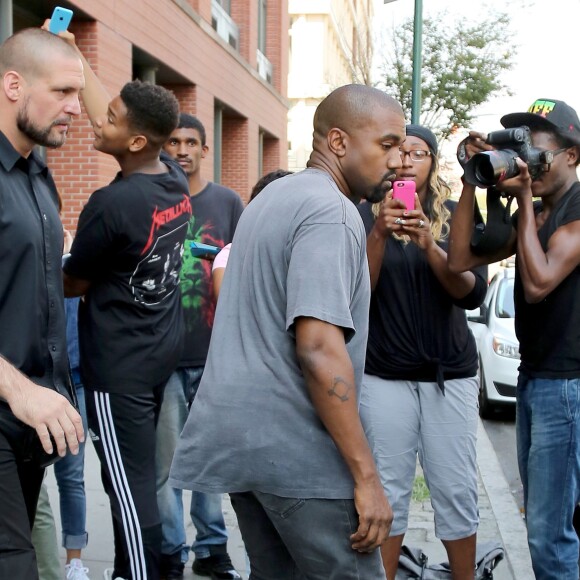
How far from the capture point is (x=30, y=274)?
2.78 meters

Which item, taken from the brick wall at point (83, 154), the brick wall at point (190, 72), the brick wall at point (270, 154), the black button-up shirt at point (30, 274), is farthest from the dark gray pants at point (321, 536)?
the brick wall at point (270, 154)

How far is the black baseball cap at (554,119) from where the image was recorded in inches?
139

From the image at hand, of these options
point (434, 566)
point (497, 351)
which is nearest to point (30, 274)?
point (434, 566)

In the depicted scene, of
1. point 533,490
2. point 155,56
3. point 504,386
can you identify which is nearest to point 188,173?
point 533,490

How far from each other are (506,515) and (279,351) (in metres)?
3.82

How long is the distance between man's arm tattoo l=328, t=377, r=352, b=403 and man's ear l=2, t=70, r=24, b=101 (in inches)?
55.0

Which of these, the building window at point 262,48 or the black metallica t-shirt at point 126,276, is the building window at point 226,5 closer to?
the building window at point 262,48

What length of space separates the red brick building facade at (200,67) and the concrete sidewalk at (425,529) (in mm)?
5222

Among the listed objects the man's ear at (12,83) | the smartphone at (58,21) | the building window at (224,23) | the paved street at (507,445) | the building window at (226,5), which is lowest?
the paved street at (507,445)

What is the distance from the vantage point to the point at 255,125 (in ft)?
70.9

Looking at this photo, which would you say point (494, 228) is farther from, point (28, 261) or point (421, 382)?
point (28, 261)

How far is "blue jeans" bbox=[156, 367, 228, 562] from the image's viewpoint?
4324mm

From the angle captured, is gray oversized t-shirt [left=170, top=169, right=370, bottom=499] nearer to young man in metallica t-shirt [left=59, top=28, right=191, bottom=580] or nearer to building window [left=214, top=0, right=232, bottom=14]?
young man in metallica t-shirt [left=59, top=28, right=191, bottom=580]

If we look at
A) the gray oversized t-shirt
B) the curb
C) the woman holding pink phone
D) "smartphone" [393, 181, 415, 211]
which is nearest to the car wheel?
the curb
